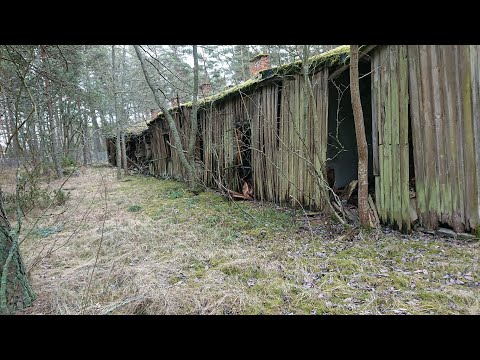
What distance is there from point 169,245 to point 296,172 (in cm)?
364

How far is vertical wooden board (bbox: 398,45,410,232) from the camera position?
4969 mm

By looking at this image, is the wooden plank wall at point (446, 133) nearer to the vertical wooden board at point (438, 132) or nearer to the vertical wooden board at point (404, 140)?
the vertical wooden board at point (438, 132)

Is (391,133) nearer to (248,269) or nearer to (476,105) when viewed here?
(476,105)

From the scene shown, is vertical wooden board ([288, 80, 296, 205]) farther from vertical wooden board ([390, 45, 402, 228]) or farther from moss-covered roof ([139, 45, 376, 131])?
vertical wooden board ([390, 45, 402, 228])

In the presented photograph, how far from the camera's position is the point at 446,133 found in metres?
4.50

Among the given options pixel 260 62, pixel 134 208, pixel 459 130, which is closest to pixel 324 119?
pixel 459 130

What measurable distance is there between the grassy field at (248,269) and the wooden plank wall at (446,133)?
20.5 inches

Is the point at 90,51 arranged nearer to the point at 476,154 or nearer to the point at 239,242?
the point at 239,242

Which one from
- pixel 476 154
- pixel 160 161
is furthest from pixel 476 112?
pixel 160 161

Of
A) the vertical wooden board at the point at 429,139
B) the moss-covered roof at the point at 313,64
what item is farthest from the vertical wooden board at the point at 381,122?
the vertical wooden board at the point at 429,139

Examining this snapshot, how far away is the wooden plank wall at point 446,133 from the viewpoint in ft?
13.9

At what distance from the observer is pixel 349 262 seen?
394cm

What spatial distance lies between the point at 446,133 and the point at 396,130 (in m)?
0.79
